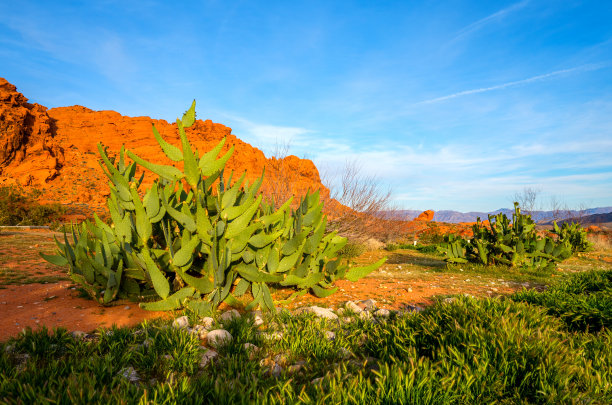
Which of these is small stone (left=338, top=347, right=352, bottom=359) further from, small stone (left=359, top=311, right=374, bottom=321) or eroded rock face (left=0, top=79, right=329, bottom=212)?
eroded rock face (left=0, top=79, right=329, bottom=212)

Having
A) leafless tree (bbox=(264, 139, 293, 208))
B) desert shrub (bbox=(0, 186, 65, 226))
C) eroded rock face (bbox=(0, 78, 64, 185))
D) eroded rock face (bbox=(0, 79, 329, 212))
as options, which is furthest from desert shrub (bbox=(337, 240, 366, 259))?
eroded rock face (bbox=(0, 78, 64, 185))

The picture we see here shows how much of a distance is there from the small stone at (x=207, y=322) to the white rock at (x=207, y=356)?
1.37 ft

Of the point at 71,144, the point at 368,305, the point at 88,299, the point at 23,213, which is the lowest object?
the point at 368,305

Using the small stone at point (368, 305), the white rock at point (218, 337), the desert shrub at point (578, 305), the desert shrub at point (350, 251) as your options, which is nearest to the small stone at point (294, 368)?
the white rock at point (218, 337)

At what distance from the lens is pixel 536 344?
2031mm

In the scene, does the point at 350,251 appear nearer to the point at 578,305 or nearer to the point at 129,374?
the point at 578,305

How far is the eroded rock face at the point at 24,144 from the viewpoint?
33438 mm

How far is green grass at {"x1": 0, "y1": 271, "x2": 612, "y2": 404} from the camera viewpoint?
158 cm

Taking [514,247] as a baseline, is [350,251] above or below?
below

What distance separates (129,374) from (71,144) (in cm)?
4995

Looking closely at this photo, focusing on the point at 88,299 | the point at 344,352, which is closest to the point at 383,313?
the point at 344,352

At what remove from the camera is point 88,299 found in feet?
11.5

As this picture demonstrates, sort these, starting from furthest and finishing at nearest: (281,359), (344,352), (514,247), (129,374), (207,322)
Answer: (514,247) → (207,322) → (344,352) → (281,359) → (129,374)

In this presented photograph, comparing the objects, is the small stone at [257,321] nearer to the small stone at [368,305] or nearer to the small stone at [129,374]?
the small stone at [129,374]
